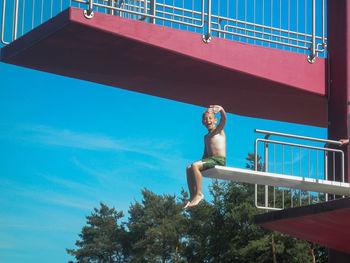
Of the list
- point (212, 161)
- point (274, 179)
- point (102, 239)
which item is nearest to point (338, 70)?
point (274, 179)

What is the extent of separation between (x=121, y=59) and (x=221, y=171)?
3.70 m

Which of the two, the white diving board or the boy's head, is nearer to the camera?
the white diving board

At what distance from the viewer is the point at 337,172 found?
13.6 m

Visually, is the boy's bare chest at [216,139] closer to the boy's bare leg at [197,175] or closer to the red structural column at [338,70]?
the boy's bare leg at [197,175]

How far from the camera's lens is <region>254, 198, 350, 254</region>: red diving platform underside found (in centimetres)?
1191

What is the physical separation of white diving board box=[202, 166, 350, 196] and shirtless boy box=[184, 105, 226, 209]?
0.16m

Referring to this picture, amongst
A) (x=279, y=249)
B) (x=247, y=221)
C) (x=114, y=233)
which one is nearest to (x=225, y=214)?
(x=247, y=221)

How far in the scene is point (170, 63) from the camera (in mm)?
13469

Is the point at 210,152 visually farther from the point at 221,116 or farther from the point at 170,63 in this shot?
the point at 170,63

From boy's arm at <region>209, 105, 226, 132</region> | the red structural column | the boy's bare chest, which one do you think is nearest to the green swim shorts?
the boy's bare chest

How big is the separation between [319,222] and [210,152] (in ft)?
9.96

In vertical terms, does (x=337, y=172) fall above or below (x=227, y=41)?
below

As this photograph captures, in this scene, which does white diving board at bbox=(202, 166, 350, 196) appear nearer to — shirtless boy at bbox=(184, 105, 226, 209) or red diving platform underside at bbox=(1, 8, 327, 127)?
shirtless boy at bbox=(184, 105, 226, 209)

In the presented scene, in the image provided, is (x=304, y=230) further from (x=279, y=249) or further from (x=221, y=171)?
(x=279, y=249)
